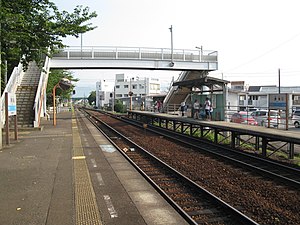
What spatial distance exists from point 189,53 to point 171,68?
8.08 ft

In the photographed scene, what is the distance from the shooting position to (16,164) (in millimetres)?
8984

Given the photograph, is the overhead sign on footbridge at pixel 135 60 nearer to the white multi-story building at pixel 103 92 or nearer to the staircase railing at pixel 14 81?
the staircase railing at pixel 14 81

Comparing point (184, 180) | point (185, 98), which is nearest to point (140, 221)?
point (184, 180)

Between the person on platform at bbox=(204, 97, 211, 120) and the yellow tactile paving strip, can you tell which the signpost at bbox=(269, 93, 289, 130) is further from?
the yellow tactile paving strip

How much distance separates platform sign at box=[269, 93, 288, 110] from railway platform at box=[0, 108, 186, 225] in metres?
7.67

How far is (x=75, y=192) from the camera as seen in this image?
243 inches

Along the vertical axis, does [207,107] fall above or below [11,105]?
below

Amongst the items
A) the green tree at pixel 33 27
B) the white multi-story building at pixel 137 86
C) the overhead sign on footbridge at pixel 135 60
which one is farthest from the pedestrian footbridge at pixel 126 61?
the white multi-story building at pixel 137 86

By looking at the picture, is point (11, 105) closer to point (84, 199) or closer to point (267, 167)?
point (84, 199)

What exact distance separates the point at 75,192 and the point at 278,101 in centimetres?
1086

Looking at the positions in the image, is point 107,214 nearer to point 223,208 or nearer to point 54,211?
point 54,211

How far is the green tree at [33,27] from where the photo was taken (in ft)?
32.6

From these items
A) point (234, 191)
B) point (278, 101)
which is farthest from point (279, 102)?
point (234, 191)

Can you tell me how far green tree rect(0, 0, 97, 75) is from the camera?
9922 mm
